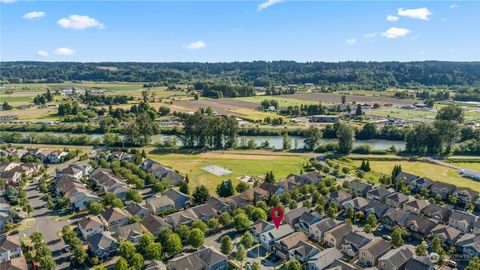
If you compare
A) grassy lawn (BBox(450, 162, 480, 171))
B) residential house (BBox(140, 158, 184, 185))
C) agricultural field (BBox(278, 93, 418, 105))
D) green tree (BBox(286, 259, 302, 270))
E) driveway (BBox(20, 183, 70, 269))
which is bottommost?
driveway (BBox(20, 183, 70, 269))

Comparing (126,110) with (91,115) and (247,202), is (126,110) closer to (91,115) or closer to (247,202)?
(91,115)

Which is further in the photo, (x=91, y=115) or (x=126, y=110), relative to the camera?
(x=126, y=110)

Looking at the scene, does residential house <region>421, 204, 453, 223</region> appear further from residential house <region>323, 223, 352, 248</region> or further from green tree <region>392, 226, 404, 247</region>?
residential house <region>323, 223, 352, 248</region>

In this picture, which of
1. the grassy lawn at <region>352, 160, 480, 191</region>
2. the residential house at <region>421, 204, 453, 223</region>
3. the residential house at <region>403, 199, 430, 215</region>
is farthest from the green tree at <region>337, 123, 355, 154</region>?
the residential house at <region>421, 204, 453, 223</region>

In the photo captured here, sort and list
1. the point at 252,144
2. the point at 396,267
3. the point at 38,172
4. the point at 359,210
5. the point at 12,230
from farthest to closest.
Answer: the point at 252,144 → the point at 38,172 → the point at 359,210 → the point at 12,230 → the point at 396,267

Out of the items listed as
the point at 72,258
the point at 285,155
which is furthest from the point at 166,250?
the point at 285,155

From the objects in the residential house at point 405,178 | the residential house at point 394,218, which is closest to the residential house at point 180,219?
the residential house at point 394,218

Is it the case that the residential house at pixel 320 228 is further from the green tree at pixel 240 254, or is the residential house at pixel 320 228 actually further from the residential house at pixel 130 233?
the residential house at pixel 130 233
